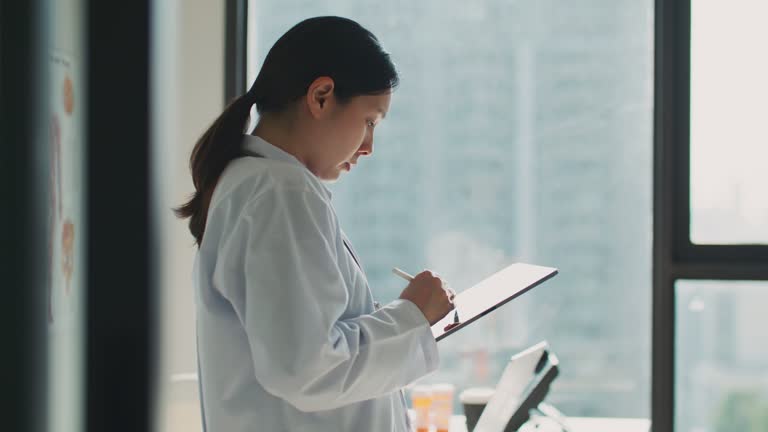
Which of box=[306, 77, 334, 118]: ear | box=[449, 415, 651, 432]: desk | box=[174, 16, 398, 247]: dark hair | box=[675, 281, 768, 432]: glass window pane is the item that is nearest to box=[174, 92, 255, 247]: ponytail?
box=[174, 16, 398, 247]: dark hair

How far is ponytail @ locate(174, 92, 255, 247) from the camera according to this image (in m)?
1.04

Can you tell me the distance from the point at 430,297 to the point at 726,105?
4.18ft

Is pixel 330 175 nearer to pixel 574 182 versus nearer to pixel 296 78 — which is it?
pixel 296 78

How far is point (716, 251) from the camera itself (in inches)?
75.4

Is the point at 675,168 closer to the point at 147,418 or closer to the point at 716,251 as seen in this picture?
the point at 716,251

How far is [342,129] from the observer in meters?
1.05

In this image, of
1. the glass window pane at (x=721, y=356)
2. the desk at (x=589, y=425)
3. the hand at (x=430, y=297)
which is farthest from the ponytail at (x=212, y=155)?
the glass window pane at (x=721, y=356)

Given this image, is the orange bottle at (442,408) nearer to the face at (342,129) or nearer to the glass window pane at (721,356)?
the glass window pane at (721,356)

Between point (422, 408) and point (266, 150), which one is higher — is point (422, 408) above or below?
below

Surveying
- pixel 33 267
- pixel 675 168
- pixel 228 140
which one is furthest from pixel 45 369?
pixel 675 168

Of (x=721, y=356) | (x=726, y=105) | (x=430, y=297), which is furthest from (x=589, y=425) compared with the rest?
(x=430, y=297)

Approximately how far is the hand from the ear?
26 centimetres

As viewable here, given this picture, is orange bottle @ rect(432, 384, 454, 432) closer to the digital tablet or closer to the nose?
the digital tablet

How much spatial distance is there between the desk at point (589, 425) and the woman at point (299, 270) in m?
0.89
